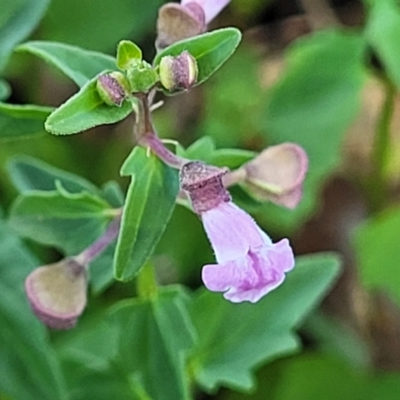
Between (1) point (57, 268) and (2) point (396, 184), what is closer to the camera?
(1) point (57, 268)

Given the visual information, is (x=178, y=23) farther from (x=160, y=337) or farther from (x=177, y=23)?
(x=160, y=337)

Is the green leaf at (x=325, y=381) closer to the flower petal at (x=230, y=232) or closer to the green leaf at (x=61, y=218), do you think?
the green leaf at (x=61, y=218)

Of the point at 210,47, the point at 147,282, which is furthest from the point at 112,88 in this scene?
the point at 147,282

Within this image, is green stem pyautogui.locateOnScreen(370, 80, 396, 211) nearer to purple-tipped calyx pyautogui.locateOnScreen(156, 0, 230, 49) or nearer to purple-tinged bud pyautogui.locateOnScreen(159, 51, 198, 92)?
purple-tipped calyx pyautogui.locateOnScreen(156, 0, 230, 49)

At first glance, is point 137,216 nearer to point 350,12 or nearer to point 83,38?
point 83,38

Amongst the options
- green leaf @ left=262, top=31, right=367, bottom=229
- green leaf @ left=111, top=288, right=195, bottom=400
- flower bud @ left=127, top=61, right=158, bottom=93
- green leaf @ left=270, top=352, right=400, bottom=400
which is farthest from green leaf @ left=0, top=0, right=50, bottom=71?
green leaf @ left=270, top=352, right=400, bottom=400

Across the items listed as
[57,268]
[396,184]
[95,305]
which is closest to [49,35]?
[95,305]
